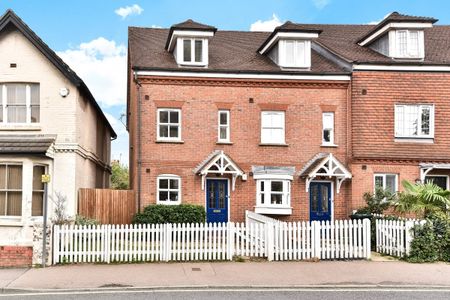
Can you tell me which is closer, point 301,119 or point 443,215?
point 443,215

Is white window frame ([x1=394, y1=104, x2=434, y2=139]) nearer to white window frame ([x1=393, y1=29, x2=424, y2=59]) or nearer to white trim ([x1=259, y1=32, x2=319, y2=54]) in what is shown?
white window frame ([x1=393, y1=29, x2=424, y2=59])

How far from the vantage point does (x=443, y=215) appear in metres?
16.3

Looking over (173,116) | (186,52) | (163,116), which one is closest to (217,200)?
(173,116)

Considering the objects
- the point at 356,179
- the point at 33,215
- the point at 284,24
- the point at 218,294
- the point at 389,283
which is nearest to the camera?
the point at 218,294

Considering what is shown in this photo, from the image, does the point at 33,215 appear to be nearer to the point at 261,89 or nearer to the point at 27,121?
the point at 27,121

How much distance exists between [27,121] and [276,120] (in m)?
10.6

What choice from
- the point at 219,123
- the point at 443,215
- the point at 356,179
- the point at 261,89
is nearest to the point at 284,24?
the point at 261,89

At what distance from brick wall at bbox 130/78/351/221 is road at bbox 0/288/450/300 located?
1037 centimetres

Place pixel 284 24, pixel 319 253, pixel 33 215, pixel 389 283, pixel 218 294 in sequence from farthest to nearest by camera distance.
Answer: pixel 284 24, pixel 33 215, pixel 319 253, pixel 389 283, pixel 218 294

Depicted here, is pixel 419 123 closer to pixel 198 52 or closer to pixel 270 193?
pixel 270 193

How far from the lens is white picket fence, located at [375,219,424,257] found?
1587 centimetres

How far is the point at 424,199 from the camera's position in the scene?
17531mm

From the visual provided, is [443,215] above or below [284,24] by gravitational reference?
below

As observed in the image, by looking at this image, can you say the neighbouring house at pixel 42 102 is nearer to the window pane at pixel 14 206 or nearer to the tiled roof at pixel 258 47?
the window pane at pixel 14 206
